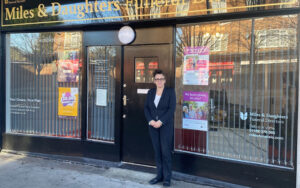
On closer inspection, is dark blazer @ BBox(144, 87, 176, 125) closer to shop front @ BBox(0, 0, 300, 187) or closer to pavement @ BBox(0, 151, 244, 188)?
shop front @ BBox(0, 0, 300, 187)

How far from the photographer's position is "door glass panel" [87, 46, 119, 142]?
187 inches

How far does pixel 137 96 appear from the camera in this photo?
4523 millimetres

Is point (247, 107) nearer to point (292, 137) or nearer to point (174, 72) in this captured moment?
point (292, 137)

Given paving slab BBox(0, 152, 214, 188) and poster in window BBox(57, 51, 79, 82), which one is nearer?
paving slab BBox(0, 152, 214, 188)

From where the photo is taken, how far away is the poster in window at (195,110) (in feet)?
13.4

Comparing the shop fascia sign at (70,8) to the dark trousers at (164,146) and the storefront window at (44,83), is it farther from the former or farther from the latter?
the dark trousers at (164,146)

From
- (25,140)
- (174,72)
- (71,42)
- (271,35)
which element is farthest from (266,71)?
(25,140)

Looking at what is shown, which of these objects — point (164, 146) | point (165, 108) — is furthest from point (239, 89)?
point (164, 146)

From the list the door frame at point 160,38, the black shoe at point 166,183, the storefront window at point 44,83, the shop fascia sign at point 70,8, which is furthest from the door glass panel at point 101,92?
the black shoe at point 166,183

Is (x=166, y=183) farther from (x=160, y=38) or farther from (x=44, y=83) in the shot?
(x=44, y=83)

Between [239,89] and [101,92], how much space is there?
8.24 ft

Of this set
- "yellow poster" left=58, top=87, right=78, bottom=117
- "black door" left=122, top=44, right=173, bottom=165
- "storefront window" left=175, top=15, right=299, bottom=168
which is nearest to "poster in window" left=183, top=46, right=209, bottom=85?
"storefront window" left=175, top=15, right=299, bottom=168

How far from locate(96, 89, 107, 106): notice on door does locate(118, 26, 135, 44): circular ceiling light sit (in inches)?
40.6

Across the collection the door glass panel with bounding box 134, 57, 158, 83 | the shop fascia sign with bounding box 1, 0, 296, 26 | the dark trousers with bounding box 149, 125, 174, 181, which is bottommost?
the dark trousers with bounding box 149, 125, 174, 181
